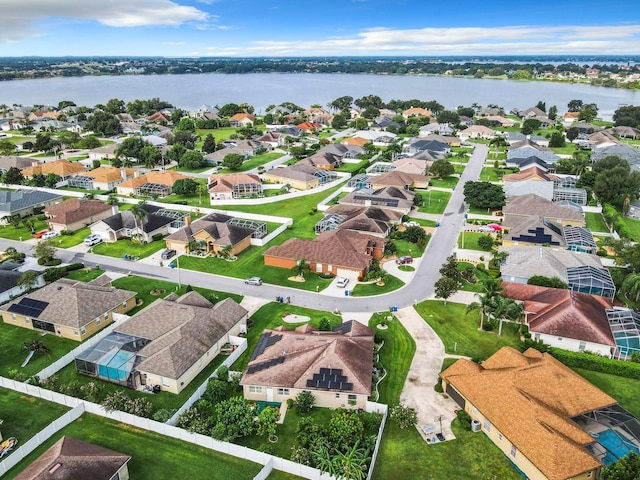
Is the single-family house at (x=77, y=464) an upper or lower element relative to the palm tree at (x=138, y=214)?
lower

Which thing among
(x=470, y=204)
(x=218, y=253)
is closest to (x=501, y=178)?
(x=470, y=204)

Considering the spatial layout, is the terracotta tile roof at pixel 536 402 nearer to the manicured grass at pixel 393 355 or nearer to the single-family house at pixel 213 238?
the manicured grass at pixel 393 355

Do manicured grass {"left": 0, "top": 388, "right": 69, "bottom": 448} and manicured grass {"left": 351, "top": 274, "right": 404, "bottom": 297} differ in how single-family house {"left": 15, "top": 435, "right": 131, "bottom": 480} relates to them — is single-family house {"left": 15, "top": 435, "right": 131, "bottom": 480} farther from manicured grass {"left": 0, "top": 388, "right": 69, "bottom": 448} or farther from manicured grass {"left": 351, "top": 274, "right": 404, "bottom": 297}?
manicured grass {"left": 351, "top": 274, "right": 404, "bottom": 297}

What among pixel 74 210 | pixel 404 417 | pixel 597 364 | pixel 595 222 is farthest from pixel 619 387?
pixel 74 210

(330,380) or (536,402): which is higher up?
(536,402)

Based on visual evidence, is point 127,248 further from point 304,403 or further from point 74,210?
point 304,403

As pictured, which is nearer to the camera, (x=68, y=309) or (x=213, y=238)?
(x=68, y=309)

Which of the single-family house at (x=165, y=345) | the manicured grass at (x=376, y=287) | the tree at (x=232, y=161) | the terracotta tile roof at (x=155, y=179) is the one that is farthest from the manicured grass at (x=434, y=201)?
the terracotta tile roof at (x=155, y=179)
